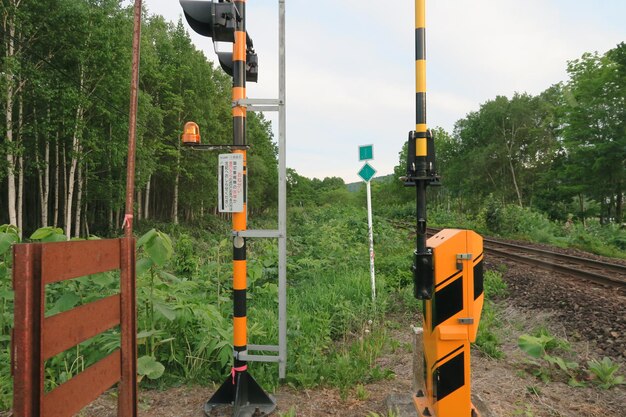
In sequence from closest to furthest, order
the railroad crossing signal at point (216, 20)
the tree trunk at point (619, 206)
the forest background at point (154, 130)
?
the railroad crossing signal at point (216, 20) < the forest background at point (154, 130) < the tree trunk at point (619, 206)

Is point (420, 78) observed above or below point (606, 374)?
above

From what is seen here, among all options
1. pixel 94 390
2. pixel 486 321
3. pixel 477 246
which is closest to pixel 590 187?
pixel 486 321

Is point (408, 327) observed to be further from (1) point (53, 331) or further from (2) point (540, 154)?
(2) point (540, 154)

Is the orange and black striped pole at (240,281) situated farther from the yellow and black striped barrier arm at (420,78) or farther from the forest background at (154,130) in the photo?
the forest background at (154,130)

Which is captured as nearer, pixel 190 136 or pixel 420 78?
pixel 420 78

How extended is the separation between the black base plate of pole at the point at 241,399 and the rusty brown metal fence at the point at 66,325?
711mm

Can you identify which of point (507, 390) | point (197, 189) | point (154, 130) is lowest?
point (507, 390)

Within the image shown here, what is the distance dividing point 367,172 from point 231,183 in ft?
13.9

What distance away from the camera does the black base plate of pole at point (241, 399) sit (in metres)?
2.62

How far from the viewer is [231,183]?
2654 millimetres

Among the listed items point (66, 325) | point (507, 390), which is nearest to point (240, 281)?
point (66, 325)

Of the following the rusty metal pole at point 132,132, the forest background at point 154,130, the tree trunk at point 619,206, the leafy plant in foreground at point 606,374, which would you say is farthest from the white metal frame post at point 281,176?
the tree trunk at point 619,206

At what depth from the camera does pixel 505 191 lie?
38.8 m

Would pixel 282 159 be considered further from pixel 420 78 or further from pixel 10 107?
pixel 10 107
